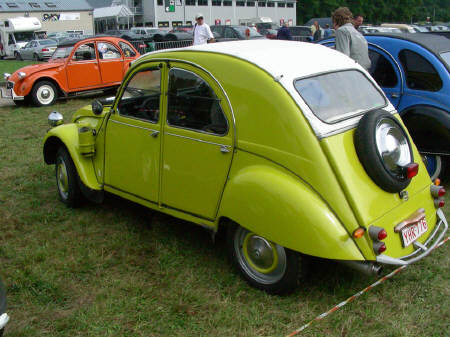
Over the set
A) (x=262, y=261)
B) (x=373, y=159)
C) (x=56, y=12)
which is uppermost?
(x=56, y=12)

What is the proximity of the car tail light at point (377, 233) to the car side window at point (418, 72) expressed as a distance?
10.1 ft

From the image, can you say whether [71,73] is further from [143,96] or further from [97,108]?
[143,96]

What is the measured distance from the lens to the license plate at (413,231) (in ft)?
10.4

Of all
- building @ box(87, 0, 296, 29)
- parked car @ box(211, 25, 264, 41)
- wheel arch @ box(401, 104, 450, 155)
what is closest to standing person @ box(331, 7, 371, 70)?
wheel arch @ box(401, 104, 450, 155)

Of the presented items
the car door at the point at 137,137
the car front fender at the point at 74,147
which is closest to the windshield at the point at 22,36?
the car front fender at the point at 74,147

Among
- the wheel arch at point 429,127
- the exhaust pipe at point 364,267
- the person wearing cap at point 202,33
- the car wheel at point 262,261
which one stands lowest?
the car wheel at point 262,261

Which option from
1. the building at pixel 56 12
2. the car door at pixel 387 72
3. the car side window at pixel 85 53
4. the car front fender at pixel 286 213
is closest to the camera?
the car front fender at pixel 286 213

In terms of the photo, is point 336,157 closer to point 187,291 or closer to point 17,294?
point 187,291

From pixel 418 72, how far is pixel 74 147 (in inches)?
162

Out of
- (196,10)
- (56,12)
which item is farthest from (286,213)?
(196,10)

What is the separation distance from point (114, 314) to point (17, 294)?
2.87 feet

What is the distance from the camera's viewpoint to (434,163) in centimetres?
518

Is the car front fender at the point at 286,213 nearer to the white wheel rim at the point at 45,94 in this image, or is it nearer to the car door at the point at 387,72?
the car door at the point at 387,72

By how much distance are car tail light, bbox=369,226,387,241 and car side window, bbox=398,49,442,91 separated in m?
3.07
